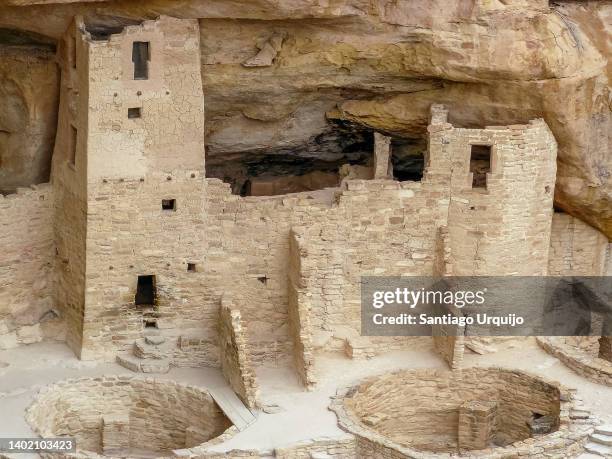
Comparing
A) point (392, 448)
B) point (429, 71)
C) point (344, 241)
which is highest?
point (429, 71)

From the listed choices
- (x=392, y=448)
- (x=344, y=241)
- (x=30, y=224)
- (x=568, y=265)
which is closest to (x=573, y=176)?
(x=568, y=265)

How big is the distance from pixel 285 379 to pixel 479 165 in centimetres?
546

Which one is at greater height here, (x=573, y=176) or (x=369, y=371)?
(x=573, y=176)

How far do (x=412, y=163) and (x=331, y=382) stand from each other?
5.23m

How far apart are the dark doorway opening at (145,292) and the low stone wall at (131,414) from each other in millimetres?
1793

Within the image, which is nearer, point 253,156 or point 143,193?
point 143,193

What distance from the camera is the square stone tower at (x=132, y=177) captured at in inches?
1075

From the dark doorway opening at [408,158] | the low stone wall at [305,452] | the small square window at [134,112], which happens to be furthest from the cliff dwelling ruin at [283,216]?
the dark doorway opening at [408,158]

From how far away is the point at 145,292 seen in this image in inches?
1152

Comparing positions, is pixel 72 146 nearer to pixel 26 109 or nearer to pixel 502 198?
pixel 26 109

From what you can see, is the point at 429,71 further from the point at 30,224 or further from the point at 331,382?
the point at 30,224

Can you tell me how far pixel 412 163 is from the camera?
31312 millimetres

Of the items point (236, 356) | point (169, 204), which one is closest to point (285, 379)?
point (236, 356)

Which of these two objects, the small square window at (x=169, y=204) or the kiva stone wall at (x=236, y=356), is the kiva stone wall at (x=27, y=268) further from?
the kiva stone wall at (x=236, y=356)
